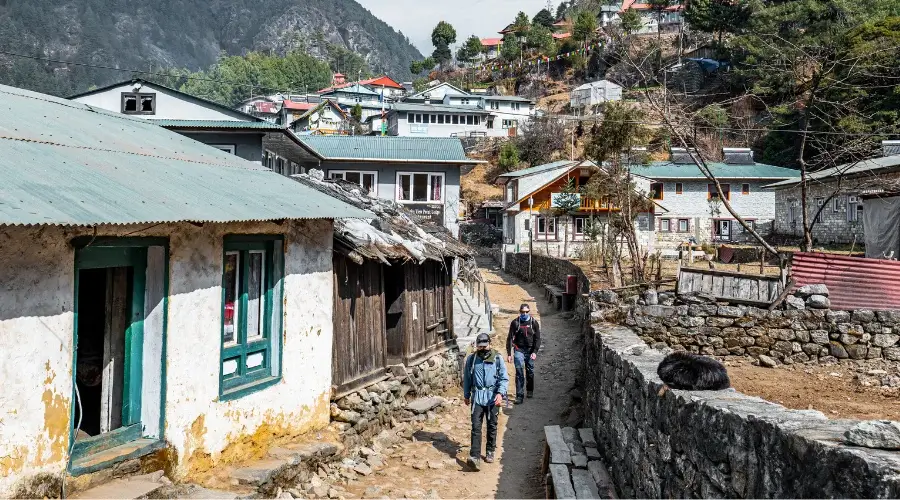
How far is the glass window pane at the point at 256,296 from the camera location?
27.0 feet

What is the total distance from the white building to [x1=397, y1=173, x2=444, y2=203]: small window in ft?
134

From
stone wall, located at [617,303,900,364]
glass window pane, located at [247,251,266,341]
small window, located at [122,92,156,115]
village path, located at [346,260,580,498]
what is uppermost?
small window, located at [122,92,156,115]

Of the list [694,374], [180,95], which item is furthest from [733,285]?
[180,95]

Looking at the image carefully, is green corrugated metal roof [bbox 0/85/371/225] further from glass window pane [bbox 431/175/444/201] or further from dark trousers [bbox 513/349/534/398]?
glass window pane [bbox 431/175/444/201]

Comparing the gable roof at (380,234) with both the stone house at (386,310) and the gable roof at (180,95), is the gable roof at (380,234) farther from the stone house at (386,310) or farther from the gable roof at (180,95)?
the gable roof at (180,95)

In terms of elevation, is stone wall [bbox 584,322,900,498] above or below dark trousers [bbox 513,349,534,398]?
above

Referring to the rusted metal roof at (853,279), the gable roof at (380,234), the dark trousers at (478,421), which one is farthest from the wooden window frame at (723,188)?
the dark trousers at (478,421)

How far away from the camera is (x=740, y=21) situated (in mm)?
73000

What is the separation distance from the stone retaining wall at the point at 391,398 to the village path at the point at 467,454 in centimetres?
44

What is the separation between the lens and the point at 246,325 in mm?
8078

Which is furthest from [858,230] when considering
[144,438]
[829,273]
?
[144,438]

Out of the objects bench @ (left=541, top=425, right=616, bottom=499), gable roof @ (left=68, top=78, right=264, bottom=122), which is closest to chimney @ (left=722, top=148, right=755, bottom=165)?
gable roof @ (left=68, top=78, right=264, bottom=122)

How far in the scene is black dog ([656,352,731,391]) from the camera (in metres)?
5.40

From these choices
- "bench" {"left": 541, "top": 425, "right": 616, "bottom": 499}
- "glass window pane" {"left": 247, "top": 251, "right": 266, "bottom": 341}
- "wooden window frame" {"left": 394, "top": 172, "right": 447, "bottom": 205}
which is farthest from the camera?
"wooden window frame" {"left": 394, "top": 172, "right": 447, "bottom": 205}
